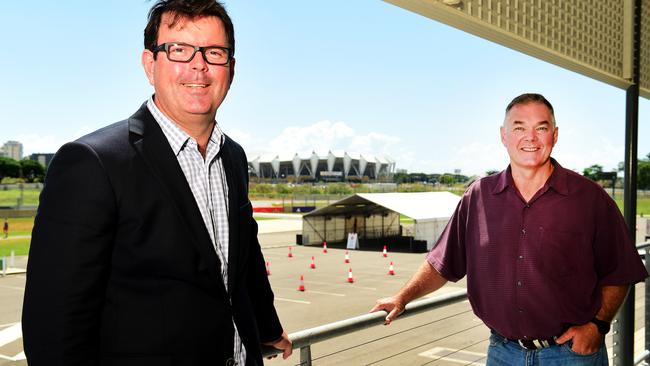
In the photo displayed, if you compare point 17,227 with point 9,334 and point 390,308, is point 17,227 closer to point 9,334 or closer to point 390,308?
point 9,334

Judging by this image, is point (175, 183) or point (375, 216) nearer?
point (175, 183)

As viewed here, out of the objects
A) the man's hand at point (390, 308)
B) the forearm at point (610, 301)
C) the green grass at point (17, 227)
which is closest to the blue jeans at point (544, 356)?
the forearm at point (610, 301)

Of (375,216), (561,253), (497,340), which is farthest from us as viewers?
(375,216)

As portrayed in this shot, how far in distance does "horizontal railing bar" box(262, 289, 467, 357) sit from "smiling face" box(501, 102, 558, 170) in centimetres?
49

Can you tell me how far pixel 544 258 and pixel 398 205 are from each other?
2181 cm

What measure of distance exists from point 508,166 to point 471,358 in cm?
589

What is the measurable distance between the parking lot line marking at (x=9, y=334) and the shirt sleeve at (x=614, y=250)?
32.6 feet

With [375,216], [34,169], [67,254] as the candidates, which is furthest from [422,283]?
[375,216]

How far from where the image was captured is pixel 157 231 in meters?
0.84

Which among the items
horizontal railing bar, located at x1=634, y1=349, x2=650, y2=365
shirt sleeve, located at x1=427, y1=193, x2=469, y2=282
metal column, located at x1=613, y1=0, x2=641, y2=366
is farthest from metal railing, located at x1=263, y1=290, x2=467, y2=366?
horizontal railing bar, located at x1=634, y1=349, x2=650, y2=365

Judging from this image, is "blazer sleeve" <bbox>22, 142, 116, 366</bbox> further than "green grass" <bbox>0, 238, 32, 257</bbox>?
No

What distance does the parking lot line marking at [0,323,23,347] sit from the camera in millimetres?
9578

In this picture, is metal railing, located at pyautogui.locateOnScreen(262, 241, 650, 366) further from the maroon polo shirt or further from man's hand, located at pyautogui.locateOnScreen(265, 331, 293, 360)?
the maroon polo shirt

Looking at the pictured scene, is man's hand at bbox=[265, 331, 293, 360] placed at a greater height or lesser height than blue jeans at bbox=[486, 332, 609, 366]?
greater
